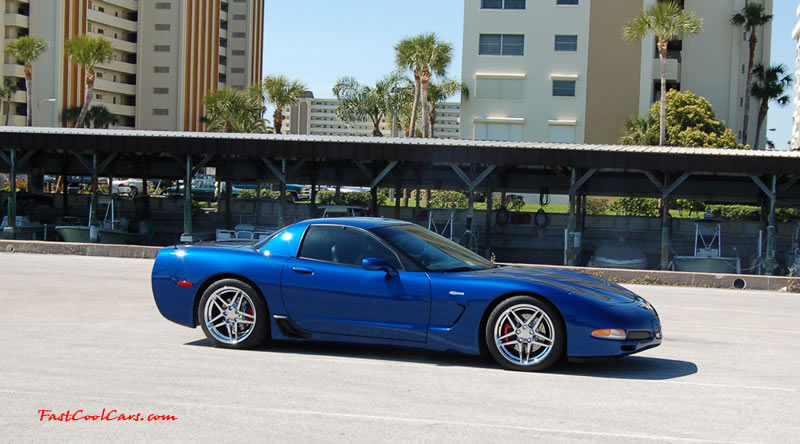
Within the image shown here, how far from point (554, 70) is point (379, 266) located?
5076cm

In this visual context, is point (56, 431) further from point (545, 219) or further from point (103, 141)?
point (545, 219)

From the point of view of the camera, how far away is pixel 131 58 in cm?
9281

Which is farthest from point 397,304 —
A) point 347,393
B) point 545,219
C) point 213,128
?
point 213,128

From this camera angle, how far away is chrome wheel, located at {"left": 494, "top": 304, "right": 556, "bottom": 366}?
7.00m

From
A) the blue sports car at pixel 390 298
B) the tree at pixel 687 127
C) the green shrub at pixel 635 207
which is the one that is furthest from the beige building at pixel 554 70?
the blue sports car at pixel 390 298

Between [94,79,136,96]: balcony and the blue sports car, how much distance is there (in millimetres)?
83795

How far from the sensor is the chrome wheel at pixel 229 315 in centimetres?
786

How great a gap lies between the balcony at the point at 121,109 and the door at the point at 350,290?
86587 millimetres

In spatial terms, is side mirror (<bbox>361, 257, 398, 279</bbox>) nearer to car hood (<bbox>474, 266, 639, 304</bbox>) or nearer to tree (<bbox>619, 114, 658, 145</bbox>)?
car hood (<bbox>474, 266, 639, 304</bbox>)

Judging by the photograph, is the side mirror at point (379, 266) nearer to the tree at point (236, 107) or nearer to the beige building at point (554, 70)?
the beige building at point (554, 70)

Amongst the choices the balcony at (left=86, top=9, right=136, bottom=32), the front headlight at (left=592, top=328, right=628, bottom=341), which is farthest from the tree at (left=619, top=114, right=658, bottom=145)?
the balcony at (left=86, top=9, right=136, bottom=32)

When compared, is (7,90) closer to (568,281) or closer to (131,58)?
(131,58)

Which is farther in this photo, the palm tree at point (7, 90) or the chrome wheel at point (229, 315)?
the palm tree at point (7, 90)

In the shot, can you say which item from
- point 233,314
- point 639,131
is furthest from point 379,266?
point 639,131
